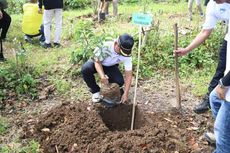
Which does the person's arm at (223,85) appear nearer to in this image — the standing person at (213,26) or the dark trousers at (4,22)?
the standing person at (213,26)

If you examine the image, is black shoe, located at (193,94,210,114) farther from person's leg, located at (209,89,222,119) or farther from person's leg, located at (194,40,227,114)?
person's leg, located at (209,89,222,119)

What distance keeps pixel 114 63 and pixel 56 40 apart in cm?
324

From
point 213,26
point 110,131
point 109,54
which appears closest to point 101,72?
point 109,54

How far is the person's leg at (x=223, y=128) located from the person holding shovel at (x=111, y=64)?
1.82m

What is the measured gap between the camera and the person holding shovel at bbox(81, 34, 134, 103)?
4.70 metres

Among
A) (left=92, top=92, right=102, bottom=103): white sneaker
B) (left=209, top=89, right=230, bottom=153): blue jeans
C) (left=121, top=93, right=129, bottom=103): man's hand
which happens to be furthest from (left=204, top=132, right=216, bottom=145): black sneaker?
(left=92, top=92, right=102, bottom=103): white sneaker

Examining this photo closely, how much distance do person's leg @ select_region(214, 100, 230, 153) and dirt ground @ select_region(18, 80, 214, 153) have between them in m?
0.85

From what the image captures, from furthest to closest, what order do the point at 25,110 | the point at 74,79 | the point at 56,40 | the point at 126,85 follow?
the point at 56,40 → the point at 74,79 → the point at 25,110 → the point at 126,85

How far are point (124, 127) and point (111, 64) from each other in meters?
0.92

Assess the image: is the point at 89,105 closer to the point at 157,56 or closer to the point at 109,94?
the point at 109,94

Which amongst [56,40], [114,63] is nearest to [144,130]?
[114,63]

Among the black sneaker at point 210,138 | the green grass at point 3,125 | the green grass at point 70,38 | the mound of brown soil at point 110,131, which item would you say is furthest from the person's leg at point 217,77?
the green grass at point 3,125

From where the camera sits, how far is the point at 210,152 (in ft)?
13.9

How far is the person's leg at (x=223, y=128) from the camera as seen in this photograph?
9.96ft
